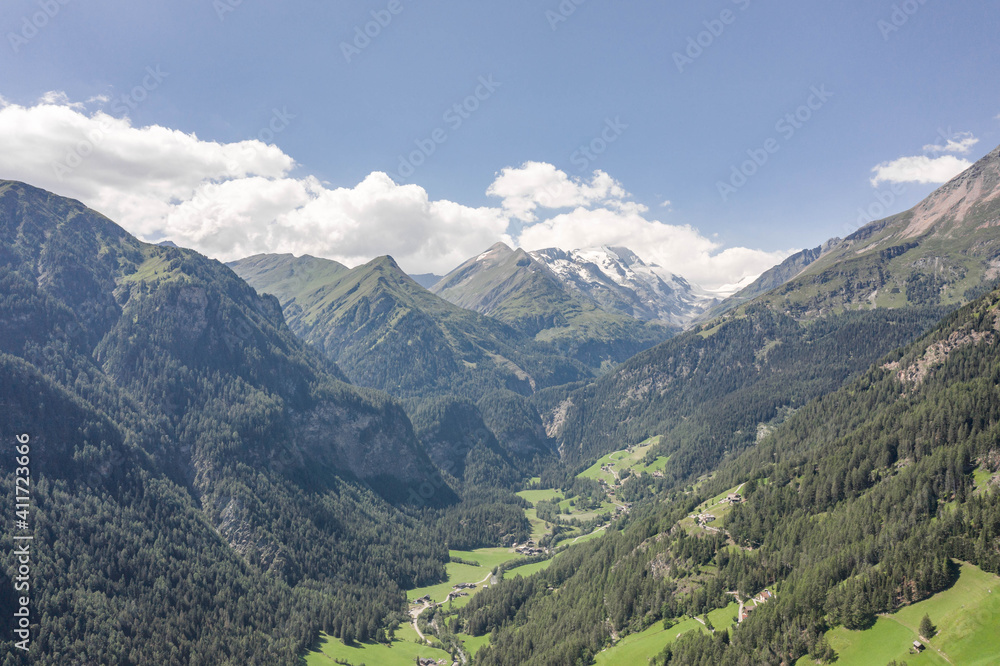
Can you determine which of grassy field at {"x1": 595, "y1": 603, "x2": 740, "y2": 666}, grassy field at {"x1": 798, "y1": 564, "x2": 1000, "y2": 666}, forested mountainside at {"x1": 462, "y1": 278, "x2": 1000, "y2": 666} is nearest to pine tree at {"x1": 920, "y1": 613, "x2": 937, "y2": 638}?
grassy field at {"x1": 798, "y1": 564, "x2": 1000, "y2": 666}

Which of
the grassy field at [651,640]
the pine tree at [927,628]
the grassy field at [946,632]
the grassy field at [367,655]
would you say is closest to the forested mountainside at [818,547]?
the grassy field at [946,632]

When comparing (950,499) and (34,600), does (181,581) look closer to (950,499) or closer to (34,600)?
(34,600)

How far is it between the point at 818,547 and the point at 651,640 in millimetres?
47843

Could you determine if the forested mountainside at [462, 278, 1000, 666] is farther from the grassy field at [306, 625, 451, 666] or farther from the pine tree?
the grassy field at [306, 625, 451, 666]

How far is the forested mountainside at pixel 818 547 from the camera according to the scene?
109000mm

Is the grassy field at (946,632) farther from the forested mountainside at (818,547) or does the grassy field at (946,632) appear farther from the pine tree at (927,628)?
the forested mountainside at (818,547)

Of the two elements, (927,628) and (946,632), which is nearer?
(946,632)

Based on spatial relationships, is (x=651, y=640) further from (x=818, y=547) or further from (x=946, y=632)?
(x=946, y=632)

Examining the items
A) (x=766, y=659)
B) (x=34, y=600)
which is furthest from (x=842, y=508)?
(x=34, y=600)

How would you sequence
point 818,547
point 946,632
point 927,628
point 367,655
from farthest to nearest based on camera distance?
point 367,655, point 818,547, point 927,628, point 946,632

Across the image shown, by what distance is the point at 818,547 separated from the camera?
13825 centimetres

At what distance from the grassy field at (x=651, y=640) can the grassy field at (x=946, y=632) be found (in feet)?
102

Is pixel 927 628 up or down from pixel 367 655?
up

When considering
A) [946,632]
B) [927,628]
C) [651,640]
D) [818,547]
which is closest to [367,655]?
[651,640]
